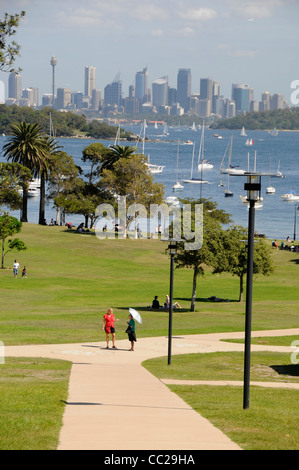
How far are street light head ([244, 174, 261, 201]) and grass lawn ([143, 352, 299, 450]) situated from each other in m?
4.39

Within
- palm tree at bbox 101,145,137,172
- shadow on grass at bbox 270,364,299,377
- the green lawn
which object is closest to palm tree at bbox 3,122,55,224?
the green lawn

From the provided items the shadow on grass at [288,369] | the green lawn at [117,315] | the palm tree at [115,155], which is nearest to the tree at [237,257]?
the green lawn at [117,315]

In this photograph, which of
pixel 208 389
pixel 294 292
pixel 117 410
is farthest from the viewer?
pixel 294 292

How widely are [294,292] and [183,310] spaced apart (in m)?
12.7

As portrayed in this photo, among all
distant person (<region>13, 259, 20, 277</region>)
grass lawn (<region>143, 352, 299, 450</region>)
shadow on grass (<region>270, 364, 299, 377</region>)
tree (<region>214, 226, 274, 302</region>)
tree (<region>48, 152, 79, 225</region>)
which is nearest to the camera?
grass lawn (<region>143, 352, 299, 450</region>)

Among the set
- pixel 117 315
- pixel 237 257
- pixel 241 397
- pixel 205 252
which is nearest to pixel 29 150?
pixel 237 257

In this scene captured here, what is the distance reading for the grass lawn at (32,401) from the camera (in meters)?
12.0

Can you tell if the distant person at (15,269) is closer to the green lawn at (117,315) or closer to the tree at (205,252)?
the green lawn at (117,315)

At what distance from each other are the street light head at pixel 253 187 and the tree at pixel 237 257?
28743 millimetres

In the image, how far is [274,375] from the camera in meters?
22.6

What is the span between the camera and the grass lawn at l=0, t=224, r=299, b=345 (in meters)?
33.0

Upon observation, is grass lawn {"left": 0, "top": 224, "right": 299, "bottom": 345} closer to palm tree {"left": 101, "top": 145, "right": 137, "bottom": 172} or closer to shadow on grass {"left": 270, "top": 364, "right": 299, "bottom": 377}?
shadow on grass {"left": 270, "top": 364, "right": 299, "bottom": 377}
